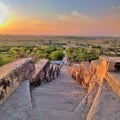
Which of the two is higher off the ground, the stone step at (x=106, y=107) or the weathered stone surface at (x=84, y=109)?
the stone step at (x=106, y=107)

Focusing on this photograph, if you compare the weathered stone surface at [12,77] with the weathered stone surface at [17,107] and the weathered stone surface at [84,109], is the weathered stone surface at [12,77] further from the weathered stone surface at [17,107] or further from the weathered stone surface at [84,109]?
the weathered stone surface at [84,109]

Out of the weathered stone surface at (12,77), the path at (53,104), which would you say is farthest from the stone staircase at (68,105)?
the weathered stone surface at (12,77)

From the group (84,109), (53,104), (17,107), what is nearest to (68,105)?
(53,104)

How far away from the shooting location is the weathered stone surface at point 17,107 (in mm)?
4984

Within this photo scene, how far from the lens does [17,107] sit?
548 cm

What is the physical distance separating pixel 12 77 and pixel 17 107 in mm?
1093

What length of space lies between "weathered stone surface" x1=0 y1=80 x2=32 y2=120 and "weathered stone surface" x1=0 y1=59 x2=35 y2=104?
0.13 metres

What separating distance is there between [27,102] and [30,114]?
2.20 feet

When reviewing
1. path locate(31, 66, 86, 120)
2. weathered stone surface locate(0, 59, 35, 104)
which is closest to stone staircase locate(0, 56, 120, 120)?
path locate(31, 66, 86, 120)

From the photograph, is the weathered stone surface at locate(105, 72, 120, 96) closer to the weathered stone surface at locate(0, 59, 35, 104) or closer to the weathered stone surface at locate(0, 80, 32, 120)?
the weathered stone surface at locate(0, 80, 32, 120)

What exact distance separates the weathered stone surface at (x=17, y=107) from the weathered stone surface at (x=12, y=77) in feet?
0.44

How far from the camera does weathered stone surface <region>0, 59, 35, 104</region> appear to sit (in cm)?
557

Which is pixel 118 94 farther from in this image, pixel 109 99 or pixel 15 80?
pixel 15 80

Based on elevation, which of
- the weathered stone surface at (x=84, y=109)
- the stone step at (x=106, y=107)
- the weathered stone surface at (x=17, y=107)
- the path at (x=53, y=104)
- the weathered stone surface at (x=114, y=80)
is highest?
the weathered stone surface at (x=114, y=80)
